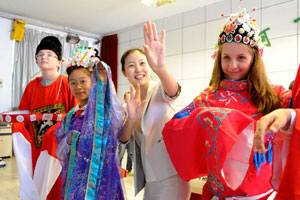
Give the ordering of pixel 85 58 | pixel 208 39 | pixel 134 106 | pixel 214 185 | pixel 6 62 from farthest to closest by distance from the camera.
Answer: pixel 6 62 → pixel 208 39 → pixel 85 58 → pixel 134 106 → pixel 214 185

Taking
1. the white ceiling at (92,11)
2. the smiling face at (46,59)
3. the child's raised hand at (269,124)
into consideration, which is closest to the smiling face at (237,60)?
the child's raised hand at (269,124)

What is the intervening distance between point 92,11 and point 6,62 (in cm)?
232

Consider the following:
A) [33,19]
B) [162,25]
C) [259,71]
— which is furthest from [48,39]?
[33,19]

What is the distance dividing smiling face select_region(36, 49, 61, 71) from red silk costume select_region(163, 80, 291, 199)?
4.61 ft

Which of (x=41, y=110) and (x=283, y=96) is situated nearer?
(x=283, y=96)

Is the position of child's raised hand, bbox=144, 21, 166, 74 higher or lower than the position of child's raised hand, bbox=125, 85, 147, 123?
higher

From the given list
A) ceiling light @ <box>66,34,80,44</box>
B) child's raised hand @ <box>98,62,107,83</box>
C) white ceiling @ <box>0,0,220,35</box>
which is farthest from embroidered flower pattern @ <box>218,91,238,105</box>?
ceiling light @ <box>66,34,80,44</box>

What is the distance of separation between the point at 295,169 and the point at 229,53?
1.98ft

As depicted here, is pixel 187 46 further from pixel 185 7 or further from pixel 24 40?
pixel 24 40

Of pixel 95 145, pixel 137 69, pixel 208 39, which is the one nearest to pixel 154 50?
pixel 137 69

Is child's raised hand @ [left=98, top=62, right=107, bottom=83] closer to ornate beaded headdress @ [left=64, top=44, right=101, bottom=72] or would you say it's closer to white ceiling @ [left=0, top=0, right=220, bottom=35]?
ornate beaded headdress @ [left=64, top=44, right=101, bottom=72]

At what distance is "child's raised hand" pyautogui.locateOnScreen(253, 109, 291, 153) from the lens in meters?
0.70

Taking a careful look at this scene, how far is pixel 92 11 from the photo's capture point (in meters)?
5.58

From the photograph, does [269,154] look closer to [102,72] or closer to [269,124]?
[269,124]
